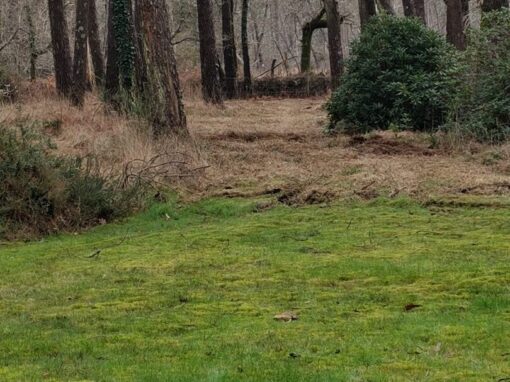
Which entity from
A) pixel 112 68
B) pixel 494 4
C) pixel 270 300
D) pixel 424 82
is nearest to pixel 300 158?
pixel 424 82

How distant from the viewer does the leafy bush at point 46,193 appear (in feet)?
33.1

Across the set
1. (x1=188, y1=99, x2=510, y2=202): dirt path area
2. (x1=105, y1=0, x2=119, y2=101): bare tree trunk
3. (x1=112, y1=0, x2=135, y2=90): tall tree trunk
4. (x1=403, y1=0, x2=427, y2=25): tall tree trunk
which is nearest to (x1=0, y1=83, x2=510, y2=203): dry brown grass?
(x1=188, y1=99, x2=510, y2=202): dirt path area

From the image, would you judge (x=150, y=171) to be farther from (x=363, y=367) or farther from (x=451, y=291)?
(x=363, y=367)

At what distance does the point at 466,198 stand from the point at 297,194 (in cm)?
235

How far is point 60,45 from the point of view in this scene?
2172 centimetres

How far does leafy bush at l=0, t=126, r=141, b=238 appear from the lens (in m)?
10.1

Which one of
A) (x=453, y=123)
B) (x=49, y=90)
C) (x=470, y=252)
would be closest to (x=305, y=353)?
(x=470, y=252)

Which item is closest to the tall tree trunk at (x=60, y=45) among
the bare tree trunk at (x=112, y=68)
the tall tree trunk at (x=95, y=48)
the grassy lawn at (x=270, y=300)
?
the bare tree trunk at (x=112, y=68)

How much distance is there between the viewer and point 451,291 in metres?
5.95

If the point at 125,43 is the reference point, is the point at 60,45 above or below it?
above

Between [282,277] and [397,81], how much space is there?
10.9 m

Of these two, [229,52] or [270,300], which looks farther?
[229,52]

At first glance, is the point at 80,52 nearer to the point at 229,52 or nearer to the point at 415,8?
the point at 415,8

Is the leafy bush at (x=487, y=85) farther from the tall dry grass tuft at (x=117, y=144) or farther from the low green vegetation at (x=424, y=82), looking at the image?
the tall dry grass tuft at (x=117, y=144)
